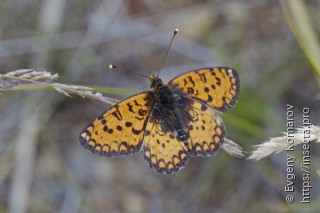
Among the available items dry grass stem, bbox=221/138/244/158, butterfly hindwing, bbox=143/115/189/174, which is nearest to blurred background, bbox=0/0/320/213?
butterfly hindwing, bbox=143/115/189/174

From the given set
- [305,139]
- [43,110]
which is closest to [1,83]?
[305,139]

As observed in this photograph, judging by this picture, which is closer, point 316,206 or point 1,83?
point 1,83

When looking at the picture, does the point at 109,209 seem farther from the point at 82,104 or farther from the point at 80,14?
the point at 80,14

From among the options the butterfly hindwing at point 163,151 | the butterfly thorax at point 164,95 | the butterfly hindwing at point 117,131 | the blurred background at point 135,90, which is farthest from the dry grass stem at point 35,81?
the blurred background at point 135,90

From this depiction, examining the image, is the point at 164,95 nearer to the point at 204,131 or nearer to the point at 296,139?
the point at 204,131

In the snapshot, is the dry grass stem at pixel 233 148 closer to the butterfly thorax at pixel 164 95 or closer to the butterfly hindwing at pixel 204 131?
the butterfly hindwing at pixel 204 131

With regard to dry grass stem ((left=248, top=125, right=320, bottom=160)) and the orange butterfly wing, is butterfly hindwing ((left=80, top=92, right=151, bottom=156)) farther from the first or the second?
dry grass stem ((left=248, top=125, right=320, bottom=160))
